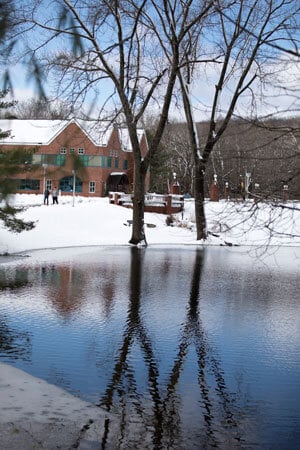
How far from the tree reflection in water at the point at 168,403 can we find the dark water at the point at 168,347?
0.01 metres

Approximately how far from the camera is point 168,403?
5902 millimetres

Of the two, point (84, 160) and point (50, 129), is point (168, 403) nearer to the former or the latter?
point (84, 160)

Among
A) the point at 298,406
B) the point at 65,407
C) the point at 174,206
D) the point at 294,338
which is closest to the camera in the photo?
Answer: the point at 65,407

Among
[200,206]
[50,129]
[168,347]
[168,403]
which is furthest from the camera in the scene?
[200,206]

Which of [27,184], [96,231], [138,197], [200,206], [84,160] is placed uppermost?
[84,160]

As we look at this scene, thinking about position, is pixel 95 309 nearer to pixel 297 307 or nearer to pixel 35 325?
pixel 35 325

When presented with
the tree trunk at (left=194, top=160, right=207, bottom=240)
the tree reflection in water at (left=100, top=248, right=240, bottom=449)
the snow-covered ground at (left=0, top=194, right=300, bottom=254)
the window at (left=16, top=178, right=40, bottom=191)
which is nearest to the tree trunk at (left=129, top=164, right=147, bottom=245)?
the snow-covered ground at (left=0, top=194, right=300, bottom=254)

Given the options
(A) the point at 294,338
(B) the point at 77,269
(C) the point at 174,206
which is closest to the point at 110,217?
(C) the point at 174,206

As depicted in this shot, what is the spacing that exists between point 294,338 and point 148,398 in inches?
143

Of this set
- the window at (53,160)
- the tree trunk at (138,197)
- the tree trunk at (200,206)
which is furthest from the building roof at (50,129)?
the tree trunk at (200,206)

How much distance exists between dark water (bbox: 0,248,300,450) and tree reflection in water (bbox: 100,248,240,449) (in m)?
0.01

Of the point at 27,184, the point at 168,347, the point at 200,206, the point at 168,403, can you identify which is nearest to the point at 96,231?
the point at 200,206

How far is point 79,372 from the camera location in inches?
270

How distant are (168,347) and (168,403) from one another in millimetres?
2311
